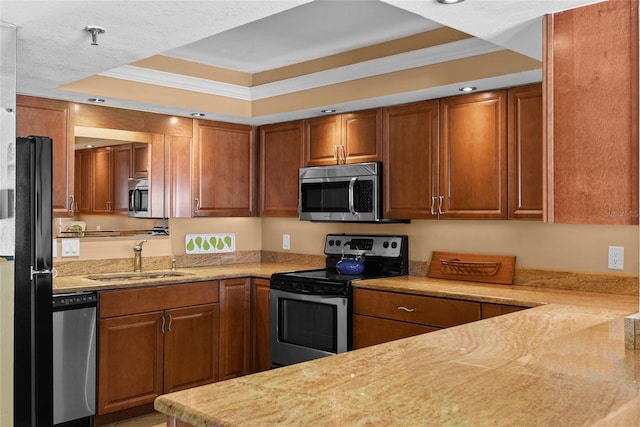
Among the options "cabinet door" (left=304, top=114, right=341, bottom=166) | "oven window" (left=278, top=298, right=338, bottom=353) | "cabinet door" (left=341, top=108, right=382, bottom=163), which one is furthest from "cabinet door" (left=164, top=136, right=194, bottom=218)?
"cabinet door" (left=341, top=108, right=382, bottom=163)

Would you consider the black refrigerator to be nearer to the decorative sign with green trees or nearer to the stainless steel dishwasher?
the stainless steel dishwasher

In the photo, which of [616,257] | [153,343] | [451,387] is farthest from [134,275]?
[451,387]

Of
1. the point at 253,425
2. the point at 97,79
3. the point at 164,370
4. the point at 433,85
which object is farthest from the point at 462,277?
the point at 253,425

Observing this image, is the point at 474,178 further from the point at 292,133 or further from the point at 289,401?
the point at 289,401

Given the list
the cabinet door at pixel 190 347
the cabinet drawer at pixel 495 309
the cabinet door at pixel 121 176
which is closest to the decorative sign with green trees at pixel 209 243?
the cabinet door at pixel 121 176

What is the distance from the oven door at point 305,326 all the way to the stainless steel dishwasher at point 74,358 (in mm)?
1232

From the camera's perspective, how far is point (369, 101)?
4.08 m

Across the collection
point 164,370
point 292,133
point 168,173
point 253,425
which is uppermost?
point 292,133

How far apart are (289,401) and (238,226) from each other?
156 inches

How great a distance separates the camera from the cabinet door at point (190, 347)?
418 cm

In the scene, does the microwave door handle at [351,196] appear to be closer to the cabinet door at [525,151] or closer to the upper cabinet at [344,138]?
the upper cabinet at [344,138]

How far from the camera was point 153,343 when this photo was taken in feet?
13.4

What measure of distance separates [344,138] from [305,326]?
135 centimetres

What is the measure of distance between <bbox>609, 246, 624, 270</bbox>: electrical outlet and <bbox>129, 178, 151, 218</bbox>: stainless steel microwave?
3.10m
